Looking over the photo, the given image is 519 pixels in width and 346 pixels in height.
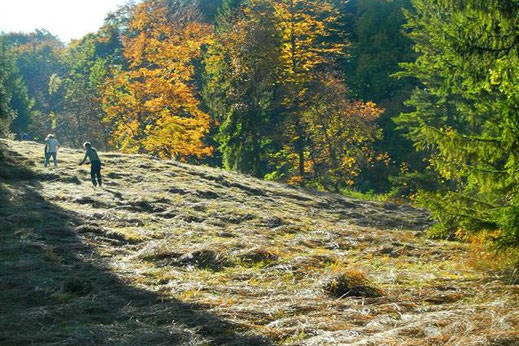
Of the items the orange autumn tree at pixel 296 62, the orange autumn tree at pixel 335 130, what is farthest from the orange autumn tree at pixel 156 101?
the orange autumn tree at pixel 335 130

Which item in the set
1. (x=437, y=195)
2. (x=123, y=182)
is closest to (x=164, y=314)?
(x=437, y=195)

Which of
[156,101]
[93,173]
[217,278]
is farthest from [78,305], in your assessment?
[156,101]

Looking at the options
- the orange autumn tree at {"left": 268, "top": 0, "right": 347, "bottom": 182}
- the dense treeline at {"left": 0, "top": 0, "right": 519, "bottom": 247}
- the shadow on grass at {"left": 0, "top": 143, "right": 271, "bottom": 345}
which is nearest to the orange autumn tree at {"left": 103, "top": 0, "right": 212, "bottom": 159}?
the dense treeline at {"left": 0, "top": 0, "right": 519, "bottom": 247}

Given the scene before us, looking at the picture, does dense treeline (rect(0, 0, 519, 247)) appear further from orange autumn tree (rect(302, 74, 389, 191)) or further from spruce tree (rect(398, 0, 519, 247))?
spruce tree (rect(398, 0, 519, 247))

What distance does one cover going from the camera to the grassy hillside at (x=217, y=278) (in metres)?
5.54

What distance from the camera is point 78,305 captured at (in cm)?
661

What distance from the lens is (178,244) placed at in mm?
10859

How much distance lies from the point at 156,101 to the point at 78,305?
28.0 m

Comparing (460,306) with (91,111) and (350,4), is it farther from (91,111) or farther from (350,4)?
(91,111)

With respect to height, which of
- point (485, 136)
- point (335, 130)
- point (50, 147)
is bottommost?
point (50, 147)

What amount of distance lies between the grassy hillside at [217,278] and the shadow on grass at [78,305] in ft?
0.07

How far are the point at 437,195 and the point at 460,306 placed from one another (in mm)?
2128

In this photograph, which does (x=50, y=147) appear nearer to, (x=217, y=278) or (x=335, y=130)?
(x=217, y=278)

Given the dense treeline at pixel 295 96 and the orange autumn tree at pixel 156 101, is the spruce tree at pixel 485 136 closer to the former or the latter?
the dense treeline at pixel 295 96
